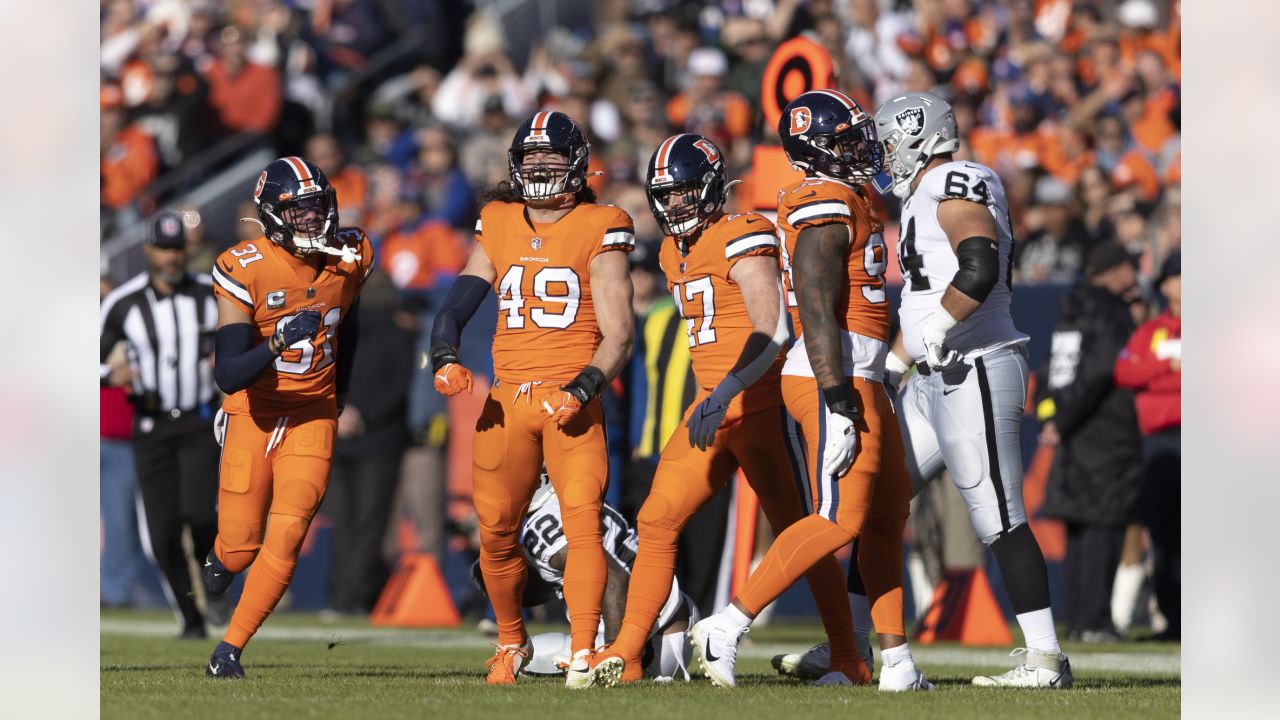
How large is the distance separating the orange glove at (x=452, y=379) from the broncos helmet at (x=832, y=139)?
1414 mm

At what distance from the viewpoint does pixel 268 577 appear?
697cm

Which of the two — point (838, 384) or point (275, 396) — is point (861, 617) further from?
point (275, 396)

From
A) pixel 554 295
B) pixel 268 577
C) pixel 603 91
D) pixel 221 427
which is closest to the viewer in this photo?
pixel 554 295

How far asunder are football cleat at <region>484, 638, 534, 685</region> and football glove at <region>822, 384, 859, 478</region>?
1487mm

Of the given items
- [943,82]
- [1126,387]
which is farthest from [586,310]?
[943,82]

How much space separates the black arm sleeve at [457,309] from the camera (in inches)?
266

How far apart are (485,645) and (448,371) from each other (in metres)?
3.53

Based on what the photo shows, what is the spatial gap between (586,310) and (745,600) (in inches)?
48.6

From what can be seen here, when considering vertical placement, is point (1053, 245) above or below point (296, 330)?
above

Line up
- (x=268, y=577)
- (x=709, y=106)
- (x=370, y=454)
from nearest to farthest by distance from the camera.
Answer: (x=268, y=577), (x=370, y=454), (x=709, y=106)

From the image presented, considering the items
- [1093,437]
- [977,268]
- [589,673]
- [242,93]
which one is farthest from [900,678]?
[242,93]

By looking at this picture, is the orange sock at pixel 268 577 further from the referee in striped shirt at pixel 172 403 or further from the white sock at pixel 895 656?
the referee in striped shirt at pixel 172 403
